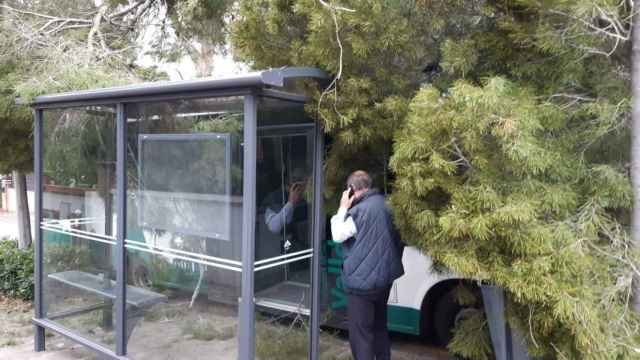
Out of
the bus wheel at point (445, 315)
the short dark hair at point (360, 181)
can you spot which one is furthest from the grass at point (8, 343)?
the bus wheel at point (445, 315)

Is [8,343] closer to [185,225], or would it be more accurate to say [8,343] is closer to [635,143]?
[185,225]

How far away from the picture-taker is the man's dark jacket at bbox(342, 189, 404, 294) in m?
3.81

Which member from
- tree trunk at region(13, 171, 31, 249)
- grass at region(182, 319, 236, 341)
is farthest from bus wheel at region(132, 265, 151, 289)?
tree trunk at region(13, 171, 31, 249)

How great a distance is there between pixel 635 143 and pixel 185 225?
3066 mm

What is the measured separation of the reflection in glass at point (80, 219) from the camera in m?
4.84

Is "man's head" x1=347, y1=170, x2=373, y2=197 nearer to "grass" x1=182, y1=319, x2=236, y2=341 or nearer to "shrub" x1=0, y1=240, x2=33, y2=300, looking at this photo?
"grass" x1=182, y1=319, x2=236, y2=341

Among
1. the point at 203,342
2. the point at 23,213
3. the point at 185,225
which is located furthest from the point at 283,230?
the point at 23,213

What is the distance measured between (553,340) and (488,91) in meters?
1.40

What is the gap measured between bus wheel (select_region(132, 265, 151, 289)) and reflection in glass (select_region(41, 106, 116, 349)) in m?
0.35

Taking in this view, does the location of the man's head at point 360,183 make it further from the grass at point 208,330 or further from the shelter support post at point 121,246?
the shelter support post at point 121,246

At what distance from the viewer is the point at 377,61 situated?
3518 mm

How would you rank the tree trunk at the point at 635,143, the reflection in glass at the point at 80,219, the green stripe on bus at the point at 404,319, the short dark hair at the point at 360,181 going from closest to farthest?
the tree trunk at the point at 635,143 → the short dark hair at the point at 360,181 → the reflection in glass at the point at 80,219 → the green stripe on bus at the point at 404,319

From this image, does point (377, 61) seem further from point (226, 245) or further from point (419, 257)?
point (419, 257)

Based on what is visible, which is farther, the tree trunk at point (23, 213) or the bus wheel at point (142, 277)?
the tree trunk at point (23, 213)
